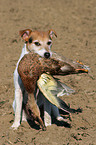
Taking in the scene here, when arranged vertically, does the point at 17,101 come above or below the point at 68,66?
below

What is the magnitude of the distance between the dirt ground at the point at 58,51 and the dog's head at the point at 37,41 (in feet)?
5.34

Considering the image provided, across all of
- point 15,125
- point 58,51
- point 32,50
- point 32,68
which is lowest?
point 15,125

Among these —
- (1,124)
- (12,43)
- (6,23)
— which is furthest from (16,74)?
(6,23)

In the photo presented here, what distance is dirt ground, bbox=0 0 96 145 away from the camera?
18.1ft

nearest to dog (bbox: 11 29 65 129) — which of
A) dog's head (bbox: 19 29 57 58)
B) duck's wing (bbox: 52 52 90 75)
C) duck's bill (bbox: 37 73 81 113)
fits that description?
dog's head (bbox: 19 29 57 58)

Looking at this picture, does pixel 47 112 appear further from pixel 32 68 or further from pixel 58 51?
pixel 58 51

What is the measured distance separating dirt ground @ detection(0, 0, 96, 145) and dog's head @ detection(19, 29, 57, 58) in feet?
5.34

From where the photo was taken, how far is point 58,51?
9.40 meters

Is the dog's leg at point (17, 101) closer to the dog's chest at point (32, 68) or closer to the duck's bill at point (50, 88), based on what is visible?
the dog's chest at point (32, 68)

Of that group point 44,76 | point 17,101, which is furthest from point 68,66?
point 17,101

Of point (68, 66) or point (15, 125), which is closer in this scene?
point (68, 66)

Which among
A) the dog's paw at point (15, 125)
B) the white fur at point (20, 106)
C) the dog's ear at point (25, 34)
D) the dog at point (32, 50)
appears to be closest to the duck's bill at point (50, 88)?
the dog at point (32, 50)

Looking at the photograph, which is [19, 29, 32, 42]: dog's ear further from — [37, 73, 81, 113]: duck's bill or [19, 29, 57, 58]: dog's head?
[37, 73, 81, 113]: duck's bill

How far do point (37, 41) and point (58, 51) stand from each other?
4003mm
